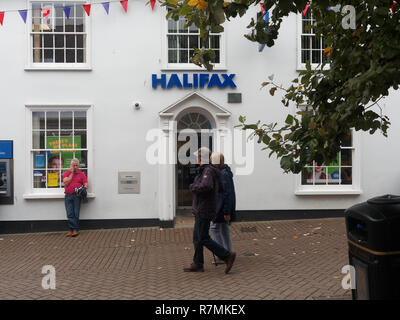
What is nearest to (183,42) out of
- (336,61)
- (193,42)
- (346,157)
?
(193,42)

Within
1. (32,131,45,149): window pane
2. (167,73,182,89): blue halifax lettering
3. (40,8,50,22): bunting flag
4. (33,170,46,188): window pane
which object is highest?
(40,8,50,22): bunting flag

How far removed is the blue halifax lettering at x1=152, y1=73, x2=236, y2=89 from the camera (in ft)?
33.6

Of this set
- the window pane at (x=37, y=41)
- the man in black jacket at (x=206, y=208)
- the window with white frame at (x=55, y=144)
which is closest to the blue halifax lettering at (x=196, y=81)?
the window with white frame at (x=55, y=144)

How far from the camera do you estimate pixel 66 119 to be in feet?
33.7

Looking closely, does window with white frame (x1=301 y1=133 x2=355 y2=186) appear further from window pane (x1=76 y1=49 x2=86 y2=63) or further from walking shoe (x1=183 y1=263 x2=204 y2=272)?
window pane (x1=76 y1=49 x2=86 y2=63)

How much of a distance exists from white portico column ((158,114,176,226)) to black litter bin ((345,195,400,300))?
266 inches

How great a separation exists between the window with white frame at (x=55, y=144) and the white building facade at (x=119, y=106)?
1.0 inches

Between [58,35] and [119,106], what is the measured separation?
2361 mm

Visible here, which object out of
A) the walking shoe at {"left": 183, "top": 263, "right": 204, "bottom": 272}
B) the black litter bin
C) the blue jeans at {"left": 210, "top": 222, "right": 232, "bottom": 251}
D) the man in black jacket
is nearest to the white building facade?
the blue jeans at {"left": 210, "top": 222, "right": 232, "bottom": 251}

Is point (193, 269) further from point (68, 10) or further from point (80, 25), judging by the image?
point (80, 25)

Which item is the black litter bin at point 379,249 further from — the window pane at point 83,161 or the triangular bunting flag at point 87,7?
the triangular bunting flag at point 87,7

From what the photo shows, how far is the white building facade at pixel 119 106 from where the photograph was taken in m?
10.1

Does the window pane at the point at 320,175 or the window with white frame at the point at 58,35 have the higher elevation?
the window with white frame at the point at 58,35

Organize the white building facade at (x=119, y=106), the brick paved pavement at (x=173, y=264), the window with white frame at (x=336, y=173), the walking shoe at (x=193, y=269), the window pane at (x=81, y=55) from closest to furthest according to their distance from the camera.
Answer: the brick paved pavement at (x=173, y=264), the walking shoe at (x=193, y=269), the white building facade at (x=119, y=106), the window pane at (x=81, y=55), the window with white frame at (x=336, y=173)
